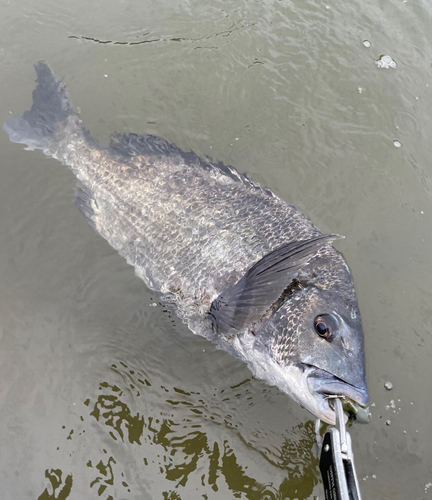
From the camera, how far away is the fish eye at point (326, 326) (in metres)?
2.65

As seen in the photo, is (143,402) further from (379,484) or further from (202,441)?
(379,484)

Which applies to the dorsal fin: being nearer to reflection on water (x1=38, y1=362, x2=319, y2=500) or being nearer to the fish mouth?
the fish mouth

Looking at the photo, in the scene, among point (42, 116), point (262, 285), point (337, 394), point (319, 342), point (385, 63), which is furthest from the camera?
point (385, 63)

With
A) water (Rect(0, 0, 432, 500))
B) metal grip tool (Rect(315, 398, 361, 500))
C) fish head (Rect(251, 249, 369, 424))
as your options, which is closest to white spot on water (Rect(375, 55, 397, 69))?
water (Rect(0, 0, 432, 500))

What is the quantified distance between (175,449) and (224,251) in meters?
1.66

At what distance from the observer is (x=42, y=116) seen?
4.04m

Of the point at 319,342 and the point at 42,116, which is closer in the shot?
the point at 319,342

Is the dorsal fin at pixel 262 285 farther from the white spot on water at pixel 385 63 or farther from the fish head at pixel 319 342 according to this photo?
the white spot on water at pixel 385 63

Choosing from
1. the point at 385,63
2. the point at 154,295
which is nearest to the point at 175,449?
the point at 154,295

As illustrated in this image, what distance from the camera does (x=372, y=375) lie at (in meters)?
3.57

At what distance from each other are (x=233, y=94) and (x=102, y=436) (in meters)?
4.13

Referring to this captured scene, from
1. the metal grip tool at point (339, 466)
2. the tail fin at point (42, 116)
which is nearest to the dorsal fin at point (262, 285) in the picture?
the metal grip tool at point (339, 466)

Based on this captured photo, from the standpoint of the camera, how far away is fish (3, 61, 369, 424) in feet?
8.75

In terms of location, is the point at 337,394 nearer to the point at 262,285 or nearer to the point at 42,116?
the point at 262,285
